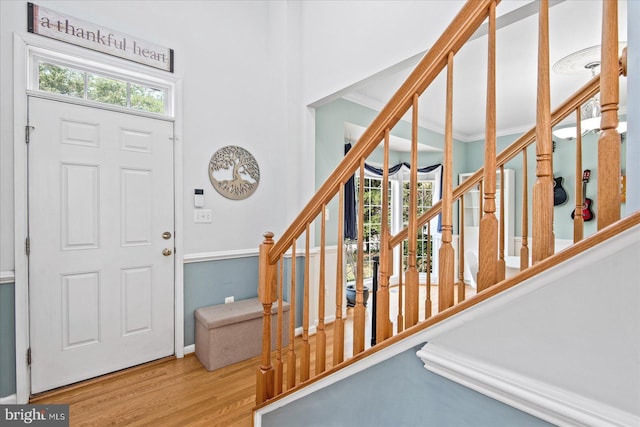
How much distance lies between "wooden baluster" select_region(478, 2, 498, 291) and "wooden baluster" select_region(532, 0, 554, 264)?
9cm

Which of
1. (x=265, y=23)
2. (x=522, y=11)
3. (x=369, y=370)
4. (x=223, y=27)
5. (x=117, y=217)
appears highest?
(x=265, y=23)

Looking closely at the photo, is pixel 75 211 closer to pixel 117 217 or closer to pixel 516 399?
pixel 117 217

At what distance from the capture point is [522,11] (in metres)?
1.63

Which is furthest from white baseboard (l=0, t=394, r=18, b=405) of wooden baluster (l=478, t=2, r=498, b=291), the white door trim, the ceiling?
the ceiling

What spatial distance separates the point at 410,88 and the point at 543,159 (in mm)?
442

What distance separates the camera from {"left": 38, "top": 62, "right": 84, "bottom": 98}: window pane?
2135 mm

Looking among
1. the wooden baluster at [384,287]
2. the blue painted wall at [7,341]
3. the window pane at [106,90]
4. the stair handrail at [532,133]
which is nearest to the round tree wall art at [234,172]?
the window pane at [106,90]

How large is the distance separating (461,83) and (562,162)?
236 cm

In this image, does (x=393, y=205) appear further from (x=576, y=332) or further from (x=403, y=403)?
(x=576, y=332)

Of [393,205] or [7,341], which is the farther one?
[393,205]

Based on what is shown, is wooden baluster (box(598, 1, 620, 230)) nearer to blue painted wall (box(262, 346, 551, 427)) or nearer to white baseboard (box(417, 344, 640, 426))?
white baseboard (box(417, 344, 640, 426))

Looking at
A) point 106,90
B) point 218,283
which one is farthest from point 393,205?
point 106,90

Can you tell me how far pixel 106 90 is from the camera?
7.72 ft

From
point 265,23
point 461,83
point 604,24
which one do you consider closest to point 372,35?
point 265,23
